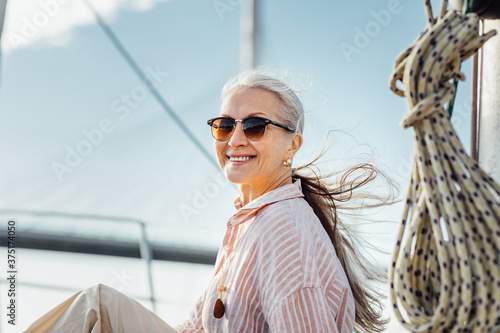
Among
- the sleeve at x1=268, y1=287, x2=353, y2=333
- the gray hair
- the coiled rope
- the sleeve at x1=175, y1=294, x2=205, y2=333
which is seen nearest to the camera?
the coiled rope

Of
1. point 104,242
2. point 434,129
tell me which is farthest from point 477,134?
point 104,242

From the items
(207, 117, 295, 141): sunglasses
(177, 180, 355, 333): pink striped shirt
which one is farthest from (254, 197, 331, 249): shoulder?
(207, 117, 295, 141): sunglasses

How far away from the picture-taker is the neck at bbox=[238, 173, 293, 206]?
180 centimetres

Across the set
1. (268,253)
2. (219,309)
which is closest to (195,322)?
(219,309)

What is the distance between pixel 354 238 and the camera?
1960 millimetres

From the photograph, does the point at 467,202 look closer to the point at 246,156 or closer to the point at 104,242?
the point at 246,156

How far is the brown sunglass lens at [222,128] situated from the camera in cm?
177

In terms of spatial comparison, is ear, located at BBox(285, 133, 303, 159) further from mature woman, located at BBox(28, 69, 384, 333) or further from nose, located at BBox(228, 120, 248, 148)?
nose, located at BBox(228, 120, 248, 148)

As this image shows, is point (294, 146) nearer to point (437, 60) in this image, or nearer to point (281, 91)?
point (281, 91)

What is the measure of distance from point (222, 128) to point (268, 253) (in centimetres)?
49

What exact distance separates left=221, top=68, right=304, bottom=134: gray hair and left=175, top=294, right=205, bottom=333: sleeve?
60 centimetres

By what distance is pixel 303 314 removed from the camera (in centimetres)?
130

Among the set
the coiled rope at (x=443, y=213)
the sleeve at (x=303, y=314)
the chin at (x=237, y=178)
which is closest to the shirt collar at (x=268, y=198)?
the chin at (x=237, y=178)

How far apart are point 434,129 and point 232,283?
806mm
